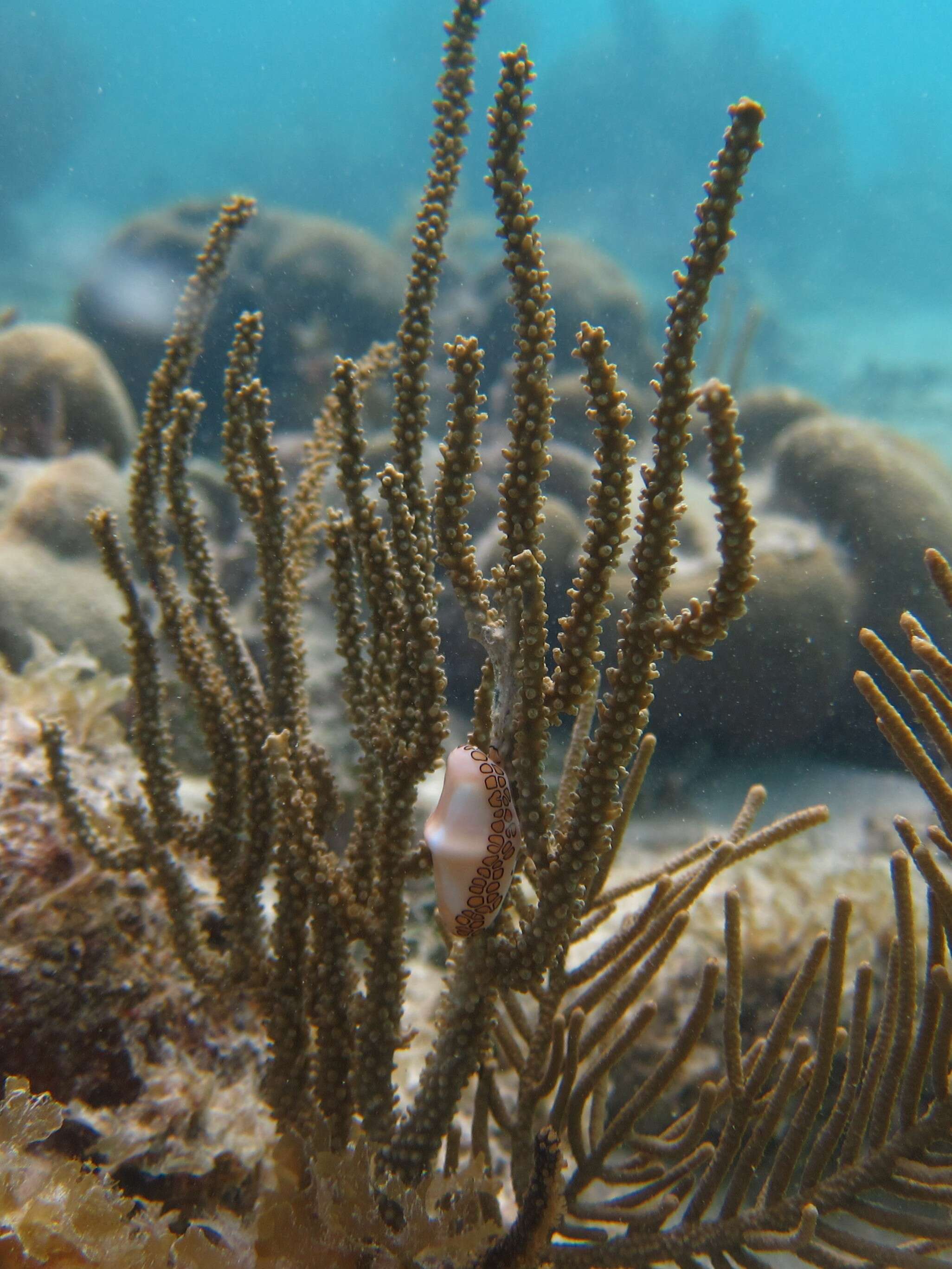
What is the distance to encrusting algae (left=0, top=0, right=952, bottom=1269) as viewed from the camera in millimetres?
1440

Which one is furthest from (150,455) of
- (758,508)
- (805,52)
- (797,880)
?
(805,52)

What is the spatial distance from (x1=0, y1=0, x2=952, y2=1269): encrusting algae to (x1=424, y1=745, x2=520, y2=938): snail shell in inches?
1.7

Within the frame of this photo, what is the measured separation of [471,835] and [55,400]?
25.9 feet

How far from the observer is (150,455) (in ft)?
7.61

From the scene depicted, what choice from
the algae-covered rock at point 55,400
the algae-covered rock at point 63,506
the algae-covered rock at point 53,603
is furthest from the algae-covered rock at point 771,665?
the algae-covered rock at point 55,400

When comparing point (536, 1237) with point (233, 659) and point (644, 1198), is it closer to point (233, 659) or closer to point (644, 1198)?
point (644, 1198)

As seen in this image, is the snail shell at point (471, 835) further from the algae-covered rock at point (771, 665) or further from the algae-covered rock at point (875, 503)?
the algae-covered rock at point (875, 503)

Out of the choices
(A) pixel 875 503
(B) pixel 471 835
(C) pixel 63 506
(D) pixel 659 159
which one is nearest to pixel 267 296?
(C) pixel 63 506

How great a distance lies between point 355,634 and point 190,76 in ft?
301

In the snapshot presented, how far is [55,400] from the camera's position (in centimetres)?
738

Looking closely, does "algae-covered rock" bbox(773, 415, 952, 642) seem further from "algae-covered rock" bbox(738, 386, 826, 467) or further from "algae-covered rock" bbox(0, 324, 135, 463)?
"algae-covered rock" bbox(0, 324, 135, 463)

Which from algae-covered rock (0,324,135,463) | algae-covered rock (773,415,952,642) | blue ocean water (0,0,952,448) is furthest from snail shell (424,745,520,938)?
blue ocean water (0,0,952,448)

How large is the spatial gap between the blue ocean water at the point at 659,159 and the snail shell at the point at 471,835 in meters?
21.3

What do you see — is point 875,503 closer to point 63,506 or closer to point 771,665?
point 771,665
